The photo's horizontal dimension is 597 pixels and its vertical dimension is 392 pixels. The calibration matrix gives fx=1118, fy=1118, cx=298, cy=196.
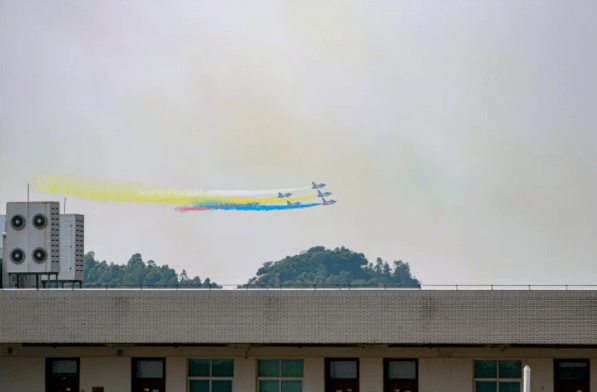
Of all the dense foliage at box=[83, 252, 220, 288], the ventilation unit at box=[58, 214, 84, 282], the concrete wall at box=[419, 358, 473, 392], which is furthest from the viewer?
the dense foliage at box=[83, 252, 220, 288]

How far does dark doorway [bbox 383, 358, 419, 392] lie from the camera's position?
108 ft

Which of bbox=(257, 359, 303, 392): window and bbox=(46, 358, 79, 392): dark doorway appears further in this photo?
bbox=(46, 358, 79, 392): dark doorway

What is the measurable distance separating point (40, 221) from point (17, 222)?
2.43 ft

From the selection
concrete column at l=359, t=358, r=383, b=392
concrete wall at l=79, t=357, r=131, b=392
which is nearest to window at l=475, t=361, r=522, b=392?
concrete column at l=359, t=358, r=383, b=392

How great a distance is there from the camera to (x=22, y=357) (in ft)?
111

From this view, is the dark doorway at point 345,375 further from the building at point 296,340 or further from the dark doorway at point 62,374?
the dark doorway at point 62,374

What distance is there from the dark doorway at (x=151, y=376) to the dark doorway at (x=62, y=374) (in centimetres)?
184

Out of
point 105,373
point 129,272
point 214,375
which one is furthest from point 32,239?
point 129,272

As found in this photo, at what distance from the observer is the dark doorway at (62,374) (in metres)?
33.9

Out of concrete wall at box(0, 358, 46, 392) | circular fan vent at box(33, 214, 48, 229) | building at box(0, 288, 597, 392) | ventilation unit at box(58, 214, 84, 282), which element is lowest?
concrete wall at box(0, 358, 46, 392)

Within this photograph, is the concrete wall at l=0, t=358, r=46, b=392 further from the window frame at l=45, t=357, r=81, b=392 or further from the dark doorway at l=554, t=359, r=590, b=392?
the dark doorway at l=554, t=359, r=590, b=392

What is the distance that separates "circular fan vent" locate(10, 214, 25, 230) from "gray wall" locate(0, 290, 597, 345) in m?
4.71

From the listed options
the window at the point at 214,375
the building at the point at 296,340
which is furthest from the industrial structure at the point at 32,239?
the window at the point at 214,375

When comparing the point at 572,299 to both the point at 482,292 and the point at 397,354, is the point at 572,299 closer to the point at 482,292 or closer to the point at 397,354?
the point at 482,292
